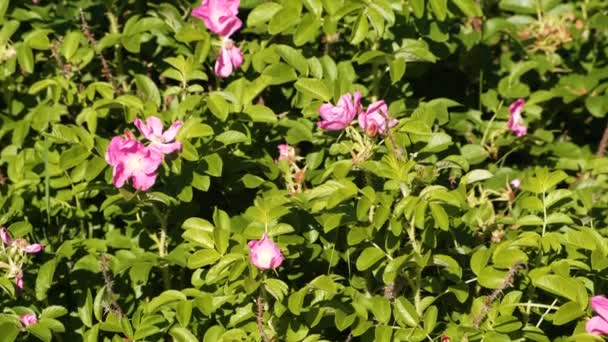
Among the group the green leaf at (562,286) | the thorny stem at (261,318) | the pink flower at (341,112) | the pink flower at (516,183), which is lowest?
the pink flower at (516,183)

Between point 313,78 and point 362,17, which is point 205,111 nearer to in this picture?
point 313,78

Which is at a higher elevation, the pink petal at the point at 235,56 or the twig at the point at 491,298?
the pink petal at the point at 235,56

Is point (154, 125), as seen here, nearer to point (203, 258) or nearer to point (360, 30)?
point (203, 258)

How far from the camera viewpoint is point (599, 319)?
2.09 m

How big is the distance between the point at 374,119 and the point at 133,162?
1.82 feet

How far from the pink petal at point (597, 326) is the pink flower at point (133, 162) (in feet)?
3.25

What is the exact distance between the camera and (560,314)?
2.14m

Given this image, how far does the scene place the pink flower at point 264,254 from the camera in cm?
214

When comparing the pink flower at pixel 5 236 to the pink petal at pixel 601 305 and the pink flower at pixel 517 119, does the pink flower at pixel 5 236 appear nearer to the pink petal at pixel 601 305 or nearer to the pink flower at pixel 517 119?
the pink petal at pixel 601 305

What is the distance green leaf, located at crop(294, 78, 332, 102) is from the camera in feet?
8.32

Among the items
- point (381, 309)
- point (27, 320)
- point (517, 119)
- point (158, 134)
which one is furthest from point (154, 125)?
point (517, 119)

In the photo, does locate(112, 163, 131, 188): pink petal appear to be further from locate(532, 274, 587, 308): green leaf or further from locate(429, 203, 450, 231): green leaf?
locate(532, 274, 587, 308): green leaf

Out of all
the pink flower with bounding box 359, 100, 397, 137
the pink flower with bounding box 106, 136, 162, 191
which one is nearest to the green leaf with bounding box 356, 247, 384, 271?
the pink flower with bounding box 359, 100, 397, 137

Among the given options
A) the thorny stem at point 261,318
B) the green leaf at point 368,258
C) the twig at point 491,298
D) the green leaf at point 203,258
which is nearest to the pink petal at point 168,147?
the green leaf at point 203,258
